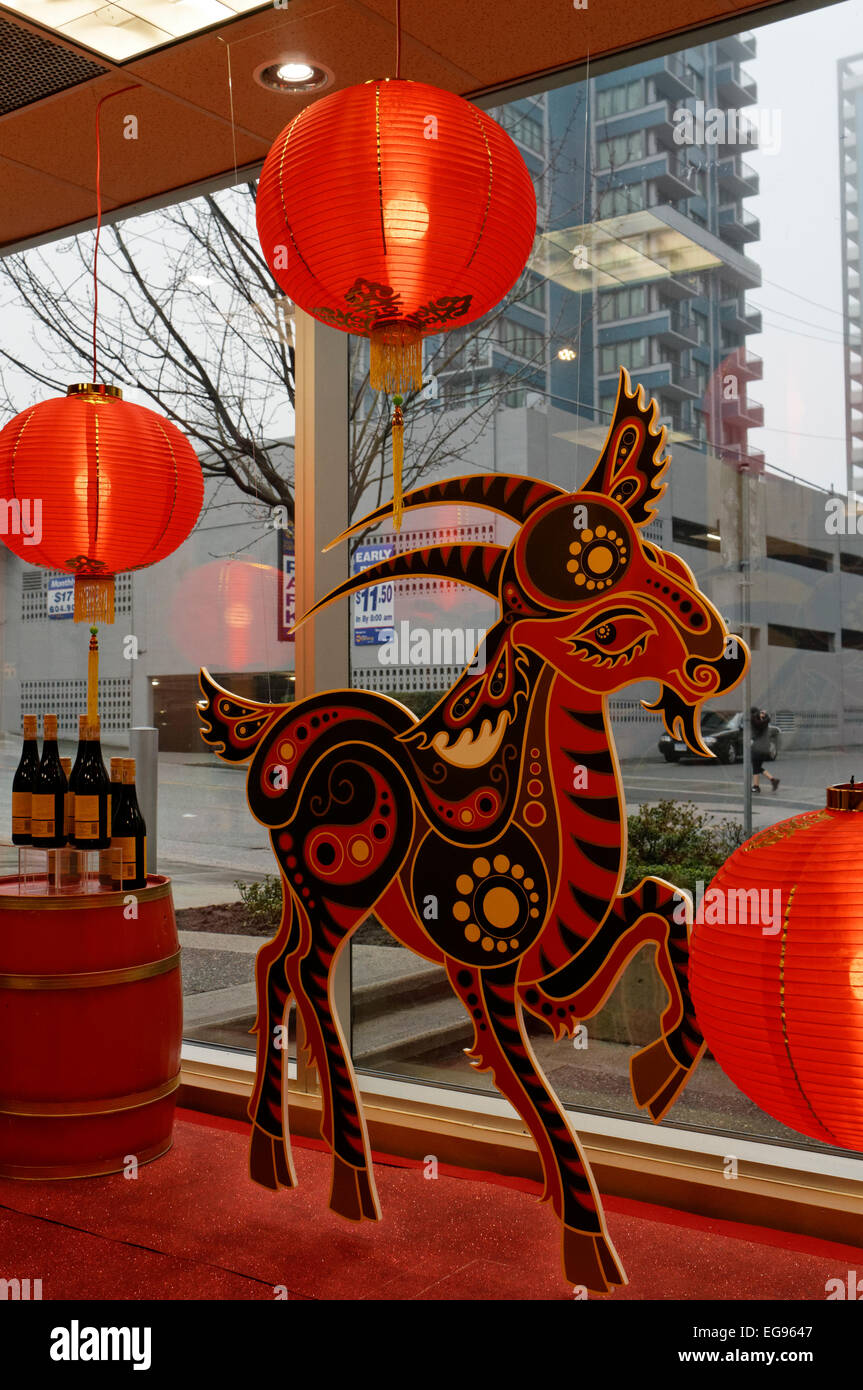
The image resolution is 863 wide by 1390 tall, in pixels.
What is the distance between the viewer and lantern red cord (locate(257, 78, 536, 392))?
200cm

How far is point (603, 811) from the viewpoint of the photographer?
2402 millimetres

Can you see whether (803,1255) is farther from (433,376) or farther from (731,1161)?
(433,376)

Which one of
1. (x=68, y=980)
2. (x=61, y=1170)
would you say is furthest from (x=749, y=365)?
(x=61, y=1170)

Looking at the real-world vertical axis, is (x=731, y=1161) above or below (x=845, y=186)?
below

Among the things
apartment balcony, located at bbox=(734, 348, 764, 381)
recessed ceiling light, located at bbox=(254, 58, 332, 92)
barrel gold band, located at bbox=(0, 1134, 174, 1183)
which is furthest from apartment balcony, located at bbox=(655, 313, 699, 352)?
barrel gold band, located at bbox=(0, 1134, 174, 1183)

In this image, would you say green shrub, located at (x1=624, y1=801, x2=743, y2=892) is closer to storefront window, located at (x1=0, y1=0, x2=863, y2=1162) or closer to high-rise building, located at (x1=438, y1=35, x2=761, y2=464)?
storefront window, located at (x1=0, y1=0, x2=863, y2=1162)

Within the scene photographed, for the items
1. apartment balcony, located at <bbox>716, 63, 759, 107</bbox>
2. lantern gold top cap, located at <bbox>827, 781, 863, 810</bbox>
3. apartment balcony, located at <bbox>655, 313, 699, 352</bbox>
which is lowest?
lantern gold top cap, located at <bbox>827, 781, 863, 810</bbox>

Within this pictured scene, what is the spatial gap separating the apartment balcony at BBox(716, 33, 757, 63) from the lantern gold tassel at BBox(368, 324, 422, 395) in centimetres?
134
